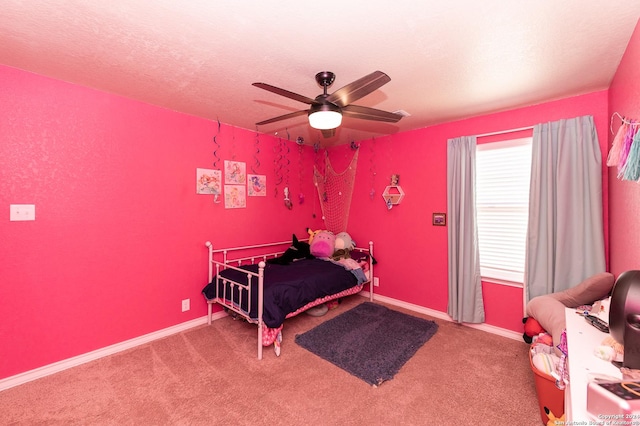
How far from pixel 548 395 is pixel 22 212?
3686 millimetres

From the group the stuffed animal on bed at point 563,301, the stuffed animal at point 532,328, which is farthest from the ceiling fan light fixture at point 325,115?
the stuffed animal at point 532,328

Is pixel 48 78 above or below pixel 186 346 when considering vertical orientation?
above

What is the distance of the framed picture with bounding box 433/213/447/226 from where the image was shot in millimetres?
3193

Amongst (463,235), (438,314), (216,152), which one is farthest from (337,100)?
(438,314)

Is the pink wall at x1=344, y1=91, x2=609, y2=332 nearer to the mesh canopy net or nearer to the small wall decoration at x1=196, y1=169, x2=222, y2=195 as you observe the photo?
the mesh canopy net

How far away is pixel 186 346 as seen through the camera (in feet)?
8.38

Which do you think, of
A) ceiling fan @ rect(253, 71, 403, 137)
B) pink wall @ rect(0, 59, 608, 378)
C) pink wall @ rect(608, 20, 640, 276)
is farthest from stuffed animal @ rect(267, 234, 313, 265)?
pink wall @ rect(608, 20, 640, 276)

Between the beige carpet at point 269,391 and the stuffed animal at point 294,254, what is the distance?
1.11 metres

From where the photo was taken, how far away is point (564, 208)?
7.79 feet

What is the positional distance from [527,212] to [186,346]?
11.4 ft

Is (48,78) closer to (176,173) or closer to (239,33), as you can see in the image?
(176,173)

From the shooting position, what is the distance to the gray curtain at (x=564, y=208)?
7.38ft

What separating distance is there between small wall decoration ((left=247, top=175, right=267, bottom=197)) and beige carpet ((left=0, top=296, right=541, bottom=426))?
1758 millimetres

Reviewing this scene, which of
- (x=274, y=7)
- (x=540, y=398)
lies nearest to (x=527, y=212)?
(x=540, y=398)
